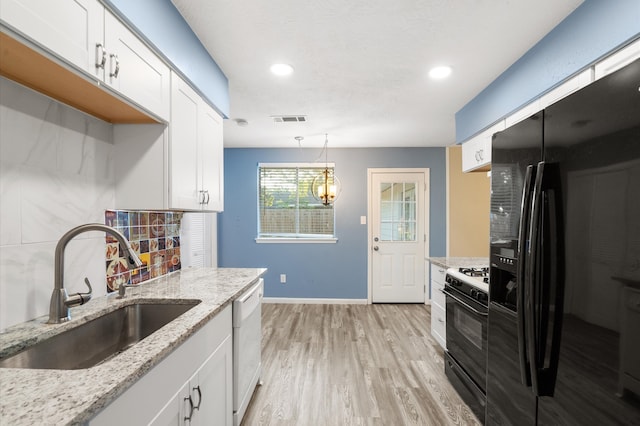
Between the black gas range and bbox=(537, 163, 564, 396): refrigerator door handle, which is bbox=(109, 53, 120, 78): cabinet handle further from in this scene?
the black gas range

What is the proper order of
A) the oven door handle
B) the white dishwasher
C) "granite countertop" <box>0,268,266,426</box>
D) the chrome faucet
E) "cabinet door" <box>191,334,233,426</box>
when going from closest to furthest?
"granite countertop" <box>0,268,266,426</box> → the chrome faucet → "cabinet door" <box>191,334,233,426</box> → the white dishwasher → the oven door handle

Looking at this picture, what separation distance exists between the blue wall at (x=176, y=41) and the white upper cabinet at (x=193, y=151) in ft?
0.28

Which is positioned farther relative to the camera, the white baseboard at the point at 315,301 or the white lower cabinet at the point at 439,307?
A: the white baseboard at the point at 315,301

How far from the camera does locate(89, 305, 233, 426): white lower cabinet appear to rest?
844 millimetres

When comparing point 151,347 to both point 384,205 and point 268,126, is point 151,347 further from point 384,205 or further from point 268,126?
point 384,205

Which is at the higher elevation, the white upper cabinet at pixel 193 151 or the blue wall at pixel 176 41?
the blue wall at pixel 176 41

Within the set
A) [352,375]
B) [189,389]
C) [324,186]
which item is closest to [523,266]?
[189,389]

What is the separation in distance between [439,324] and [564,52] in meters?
2.36

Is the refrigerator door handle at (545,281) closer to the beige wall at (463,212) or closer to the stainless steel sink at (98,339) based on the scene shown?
the stainless steel sink at (98,339)

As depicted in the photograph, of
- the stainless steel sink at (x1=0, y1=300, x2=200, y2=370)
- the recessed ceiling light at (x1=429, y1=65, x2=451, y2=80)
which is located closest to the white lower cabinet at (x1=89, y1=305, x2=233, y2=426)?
the stainless steel sink at (x1=0, y1=300, x2=200, y2=370)

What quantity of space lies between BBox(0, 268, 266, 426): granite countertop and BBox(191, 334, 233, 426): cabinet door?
0.79 feet

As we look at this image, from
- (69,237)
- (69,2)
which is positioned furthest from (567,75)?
(69,237)

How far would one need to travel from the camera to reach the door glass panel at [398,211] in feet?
15.5

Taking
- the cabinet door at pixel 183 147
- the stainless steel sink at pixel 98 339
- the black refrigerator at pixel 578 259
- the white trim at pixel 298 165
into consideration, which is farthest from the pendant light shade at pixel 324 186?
the black refrigerator at pixel 578 259
